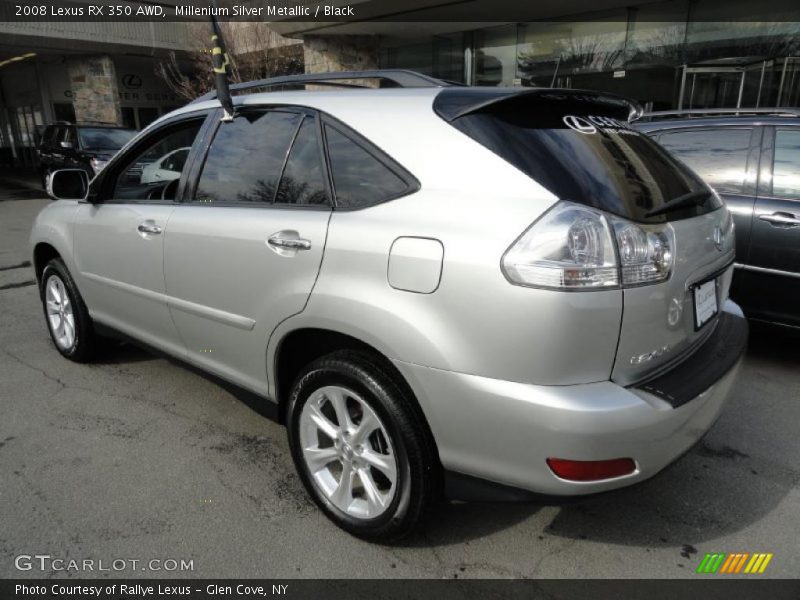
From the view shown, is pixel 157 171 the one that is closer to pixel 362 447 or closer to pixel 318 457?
pixel 318 457

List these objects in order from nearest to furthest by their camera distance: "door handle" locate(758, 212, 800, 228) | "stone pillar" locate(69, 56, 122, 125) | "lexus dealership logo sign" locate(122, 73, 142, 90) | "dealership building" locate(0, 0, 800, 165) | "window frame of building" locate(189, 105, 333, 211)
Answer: "window frame of building" locate(189, 105, 333, 211), "door handle" locate(758, 212, 800, 228), "dealership building" locate(0, 0, 800, 165), "stone pillar" locate(69, 56, 122, 125), "lexus dealership logo sign" locate(122, 73, 142, 90)

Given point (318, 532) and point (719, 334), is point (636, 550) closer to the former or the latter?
point (719, 334)

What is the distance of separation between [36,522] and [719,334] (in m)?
2.92

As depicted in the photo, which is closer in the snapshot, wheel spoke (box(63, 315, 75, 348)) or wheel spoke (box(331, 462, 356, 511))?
wheel spoke (box(331, 462, 356, 511))

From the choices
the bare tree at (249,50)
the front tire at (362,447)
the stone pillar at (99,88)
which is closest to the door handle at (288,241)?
the front tire at (362,447)

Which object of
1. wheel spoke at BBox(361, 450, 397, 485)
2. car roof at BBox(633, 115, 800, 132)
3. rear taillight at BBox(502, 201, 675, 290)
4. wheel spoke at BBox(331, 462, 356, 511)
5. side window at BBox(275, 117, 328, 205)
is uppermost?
car roof at BBox(633, 115, 800, 132)

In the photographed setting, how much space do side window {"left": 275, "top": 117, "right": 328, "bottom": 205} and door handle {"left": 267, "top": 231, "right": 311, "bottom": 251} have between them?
6.3 inches

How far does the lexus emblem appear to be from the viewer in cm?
220

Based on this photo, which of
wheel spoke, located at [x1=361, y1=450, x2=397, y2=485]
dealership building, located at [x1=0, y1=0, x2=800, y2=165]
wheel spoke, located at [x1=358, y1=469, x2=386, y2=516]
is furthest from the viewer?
dealership building, located at [x1=0, y1=0, x2=800, y2=165]

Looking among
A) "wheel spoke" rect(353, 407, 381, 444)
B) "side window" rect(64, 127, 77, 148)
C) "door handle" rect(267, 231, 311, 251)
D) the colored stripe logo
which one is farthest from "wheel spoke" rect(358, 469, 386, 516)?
"side window" rect(64, 127, 77, 148)

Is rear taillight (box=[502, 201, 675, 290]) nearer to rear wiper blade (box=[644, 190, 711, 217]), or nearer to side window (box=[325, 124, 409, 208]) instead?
rear wiper blade (box=[644, 190, 711, 217])

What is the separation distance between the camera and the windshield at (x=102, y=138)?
13.4m
